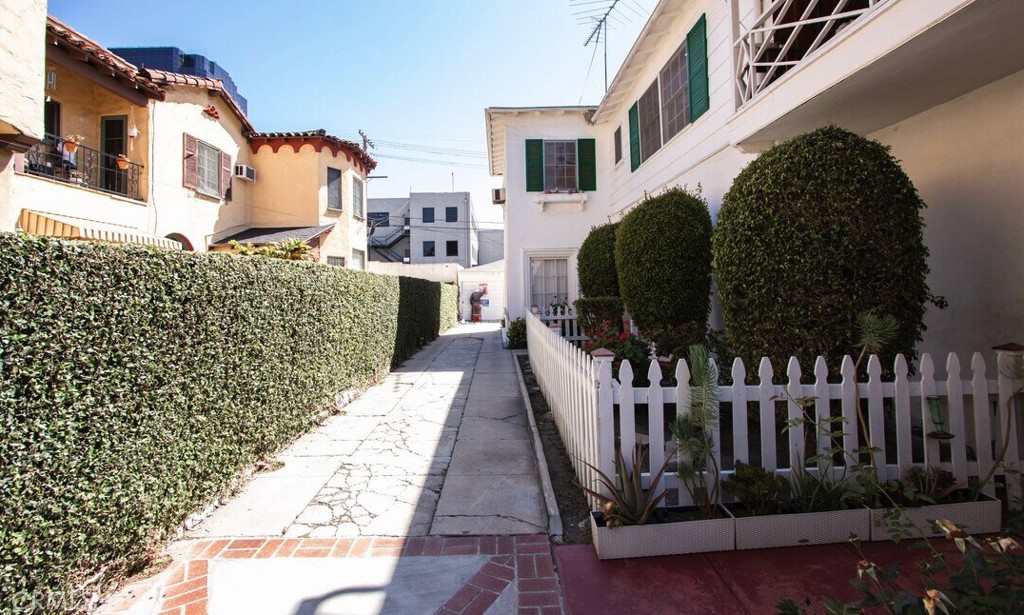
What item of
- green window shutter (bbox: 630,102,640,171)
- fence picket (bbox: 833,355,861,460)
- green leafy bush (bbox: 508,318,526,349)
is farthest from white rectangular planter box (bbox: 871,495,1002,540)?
green leafy bush (bbox: 508,318,526,349)

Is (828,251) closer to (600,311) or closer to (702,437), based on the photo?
(702,437)

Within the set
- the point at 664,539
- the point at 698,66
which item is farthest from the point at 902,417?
the point at 698,66

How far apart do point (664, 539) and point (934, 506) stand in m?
1.73

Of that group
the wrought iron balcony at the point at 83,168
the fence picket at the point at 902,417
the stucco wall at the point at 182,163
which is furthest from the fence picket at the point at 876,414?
the stucco wall at the point at 182,163

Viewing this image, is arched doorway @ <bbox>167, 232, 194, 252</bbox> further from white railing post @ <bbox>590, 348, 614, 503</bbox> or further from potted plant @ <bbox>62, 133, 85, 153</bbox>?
white railing post @ <bbox>590, 348, 614, 503</bbox>

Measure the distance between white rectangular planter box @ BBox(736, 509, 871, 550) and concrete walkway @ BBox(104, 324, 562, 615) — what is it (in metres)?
1.22

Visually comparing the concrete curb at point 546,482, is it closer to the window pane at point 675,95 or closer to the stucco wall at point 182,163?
the window pane at point 675,95

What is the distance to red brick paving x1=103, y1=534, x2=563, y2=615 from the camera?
2.58 meters

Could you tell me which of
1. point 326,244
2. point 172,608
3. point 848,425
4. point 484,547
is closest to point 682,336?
point 848,425

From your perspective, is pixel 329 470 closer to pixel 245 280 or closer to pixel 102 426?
pixel 245 280

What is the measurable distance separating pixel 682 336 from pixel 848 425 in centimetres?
322

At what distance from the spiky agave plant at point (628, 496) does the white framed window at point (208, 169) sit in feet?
47.1

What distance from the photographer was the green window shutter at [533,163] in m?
12.9

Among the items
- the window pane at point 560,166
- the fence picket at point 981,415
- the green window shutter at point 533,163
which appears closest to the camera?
the fence picket at point 981,415
